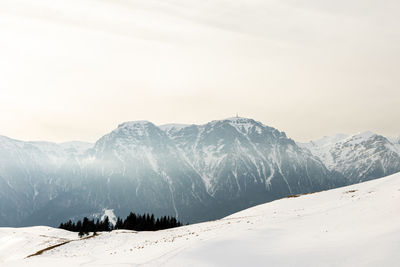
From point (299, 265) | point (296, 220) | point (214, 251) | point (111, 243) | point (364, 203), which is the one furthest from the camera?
point (111, 243)

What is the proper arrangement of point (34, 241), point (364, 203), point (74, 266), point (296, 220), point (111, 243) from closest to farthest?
1. point (74, 266)
2. point (296, 220)
3. point (364, 203)
4. point (111, 243)
5. point (34, 241)

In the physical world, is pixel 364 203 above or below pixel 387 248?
above

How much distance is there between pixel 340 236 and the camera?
3478 cm

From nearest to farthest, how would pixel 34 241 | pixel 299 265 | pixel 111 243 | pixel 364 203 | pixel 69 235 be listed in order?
pixel 299 265 → pixel 364 203 → pixel 111 243 → pixel 34 241 → pixel 69 235

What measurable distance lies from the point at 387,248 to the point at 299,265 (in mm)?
6355

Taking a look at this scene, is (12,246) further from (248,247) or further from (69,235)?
(248,247)

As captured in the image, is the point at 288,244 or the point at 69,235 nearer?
the point at 288,244

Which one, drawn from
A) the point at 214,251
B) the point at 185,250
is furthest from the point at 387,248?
the point at 185,250

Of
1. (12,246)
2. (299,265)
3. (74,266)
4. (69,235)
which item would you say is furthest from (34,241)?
(299,265)

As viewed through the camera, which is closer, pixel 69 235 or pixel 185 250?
pixel 185 250

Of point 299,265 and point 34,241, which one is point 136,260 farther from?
point 34,241

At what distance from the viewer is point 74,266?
38219 mm

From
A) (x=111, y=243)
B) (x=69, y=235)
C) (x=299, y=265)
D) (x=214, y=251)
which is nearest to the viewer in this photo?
(x=299, y=265)

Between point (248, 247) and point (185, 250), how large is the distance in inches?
210
